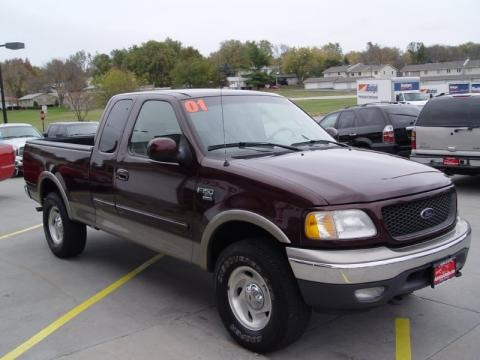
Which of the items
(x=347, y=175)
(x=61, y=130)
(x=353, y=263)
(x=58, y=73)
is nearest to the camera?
(x=353, y=263)

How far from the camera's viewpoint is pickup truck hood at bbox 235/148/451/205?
361 centimetres

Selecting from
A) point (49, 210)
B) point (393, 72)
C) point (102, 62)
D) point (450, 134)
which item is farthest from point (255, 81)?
point (102, 62)

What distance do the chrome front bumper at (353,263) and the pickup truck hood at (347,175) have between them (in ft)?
1.13

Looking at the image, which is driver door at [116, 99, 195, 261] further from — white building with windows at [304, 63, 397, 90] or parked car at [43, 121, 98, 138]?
white building with windows at [304, 63, 397, 90]

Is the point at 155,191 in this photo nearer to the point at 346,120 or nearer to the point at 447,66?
the point at 346,120

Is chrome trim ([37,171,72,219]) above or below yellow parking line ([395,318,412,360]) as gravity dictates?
above

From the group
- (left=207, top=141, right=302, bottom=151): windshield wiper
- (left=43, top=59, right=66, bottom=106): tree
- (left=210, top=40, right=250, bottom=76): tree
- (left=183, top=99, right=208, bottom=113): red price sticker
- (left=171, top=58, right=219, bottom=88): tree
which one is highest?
(left=210, top=40, right=250, bottom=76): tree

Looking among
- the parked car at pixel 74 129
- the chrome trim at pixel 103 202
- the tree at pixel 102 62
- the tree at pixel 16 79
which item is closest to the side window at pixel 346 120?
the parked car at pixel 74 129

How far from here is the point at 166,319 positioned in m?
4.71

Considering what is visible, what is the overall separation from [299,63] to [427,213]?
15115cm

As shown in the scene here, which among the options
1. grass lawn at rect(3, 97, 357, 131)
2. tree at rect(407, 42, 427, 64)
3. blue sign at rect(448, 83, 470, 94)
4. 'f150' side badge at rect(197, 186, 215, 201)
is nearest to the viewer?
'f150' side badge at rect(197, 186, 215, 201)

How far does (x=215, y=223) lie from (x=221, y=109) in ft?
4.10

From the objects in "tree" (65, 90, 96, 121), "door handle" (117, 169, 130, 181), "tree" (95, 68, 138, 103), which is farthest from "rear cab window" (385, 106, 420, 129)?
"tree" (95, 68, 138, 103)

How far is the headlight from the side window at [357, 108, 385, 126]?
9619 mm
